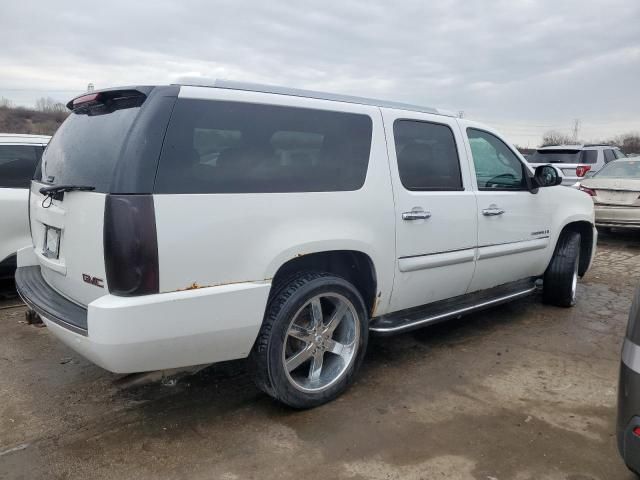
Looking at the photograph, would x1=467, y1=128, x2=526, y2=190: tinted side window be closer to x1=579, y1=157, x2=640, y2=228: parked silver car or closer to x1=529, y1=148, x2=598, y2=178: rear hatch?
x1=579, y1=157, x2=640, y2=228: parked silver car

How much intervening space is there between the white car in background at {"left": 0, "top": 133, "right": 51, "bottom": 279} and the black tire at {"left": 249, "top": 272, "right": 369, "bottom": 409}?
3375 mm

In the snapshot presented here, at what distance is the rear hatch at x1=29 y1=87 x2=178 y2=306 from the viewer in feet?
8.39

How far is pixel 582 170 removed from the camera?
41.8ft

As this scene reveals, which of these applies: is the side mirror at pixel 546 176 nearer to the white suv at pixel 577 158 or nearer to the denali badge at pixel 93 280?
the denali badge at pixel 93 280

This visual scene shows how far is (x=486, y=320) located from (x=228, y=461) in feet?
10.5

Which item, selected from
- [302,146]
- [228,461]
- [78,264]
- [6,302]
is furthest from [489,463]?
[6,302]

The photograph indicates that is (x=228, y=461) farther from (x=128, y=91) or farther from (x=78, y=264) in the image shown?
(x=128, y=91)

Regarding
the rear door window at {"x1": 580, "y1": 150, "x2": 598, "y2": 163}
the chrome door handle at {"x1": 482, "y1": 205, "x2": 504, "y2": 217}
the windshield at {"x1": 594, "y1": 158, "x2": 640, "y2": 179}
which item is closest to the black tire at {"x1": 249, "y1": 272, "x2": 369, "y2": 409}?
the chrome door handle at {"x1": 482, "y1": 205, "x2": 504, "y2": 217}

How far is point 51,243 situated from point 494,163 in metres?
3.50

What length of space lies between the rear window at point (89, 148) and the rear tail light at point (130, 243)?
0.54 ft

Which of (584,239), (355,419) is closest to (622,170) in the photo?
(584,239)

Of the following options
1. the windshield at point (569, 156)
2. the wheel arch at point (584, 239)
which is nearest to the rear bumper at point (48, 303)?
the wheel arch at point (584, 239)

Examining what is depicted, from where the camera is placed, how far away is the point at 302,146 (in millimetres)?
3229

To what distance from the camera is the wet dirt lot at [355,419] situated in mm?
2740
